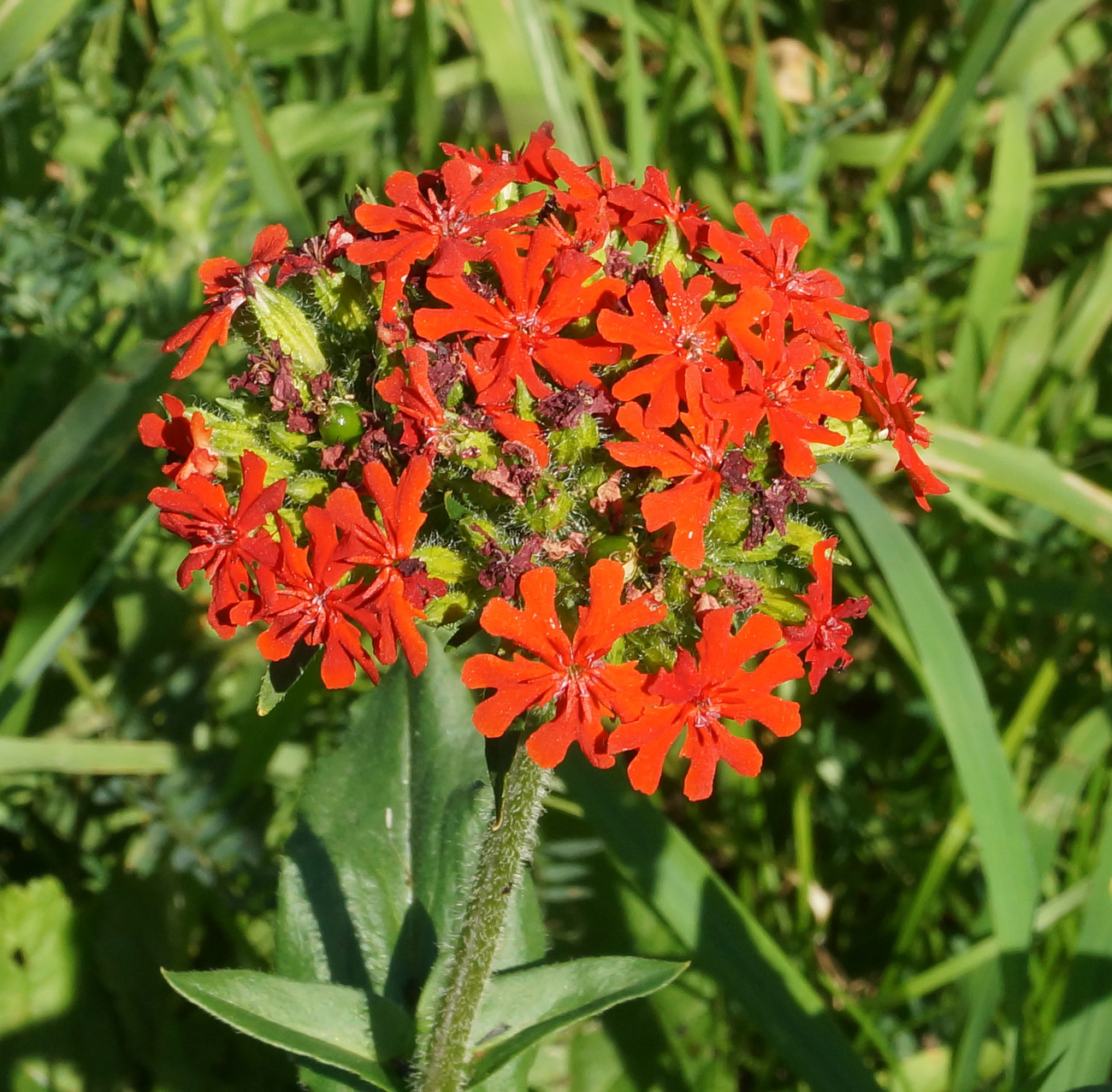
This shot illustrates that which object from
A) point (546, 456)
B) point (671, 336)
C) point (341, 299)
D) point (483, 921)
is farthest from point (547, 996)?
point (341, 299)

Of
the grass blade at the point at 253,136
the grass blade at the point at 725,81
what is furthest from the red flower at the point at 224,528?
the grass blade at the point at 725,81

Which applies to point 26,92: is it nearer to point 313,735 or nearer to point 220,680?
point 220,680

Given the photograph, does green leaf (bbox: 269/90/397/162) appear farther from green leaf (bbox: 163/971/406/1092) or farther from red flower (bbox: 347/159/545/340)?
green leaf (bbox: 163/971/406/1092)

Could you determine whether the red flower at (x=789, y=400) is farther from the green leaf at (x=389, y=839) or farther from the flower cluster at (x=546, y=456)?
the green leaf at (x=389, y=839)

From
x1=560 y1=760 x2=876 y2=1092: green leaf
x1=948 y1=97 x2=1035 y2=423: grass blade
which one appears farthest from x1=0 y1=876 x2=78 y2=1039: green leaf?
x1=948 y1=97 x2=1035 y2=423: grass blade

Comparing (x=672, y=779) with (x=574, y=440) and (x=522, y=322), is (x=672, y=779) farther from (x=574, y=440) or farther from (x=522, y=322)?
(x=522, y=322)

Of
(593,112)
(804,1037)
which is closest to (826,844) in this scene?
(804,1037)
